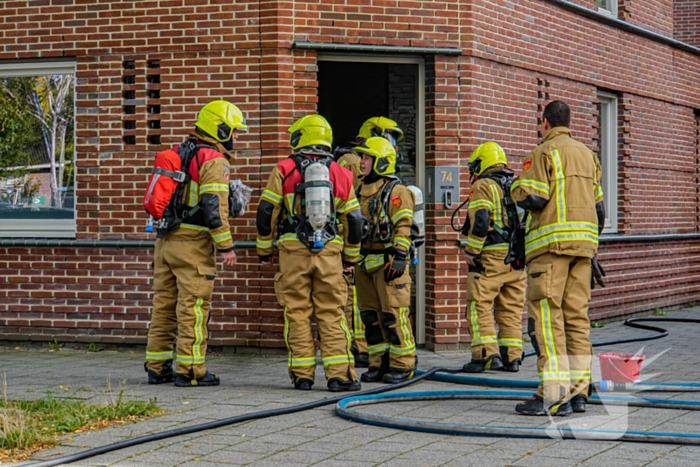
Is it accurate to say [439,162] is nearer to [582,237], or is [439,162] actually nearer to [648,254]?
[582,237]

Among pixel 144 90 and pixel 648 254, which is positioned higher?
pixel 144 90

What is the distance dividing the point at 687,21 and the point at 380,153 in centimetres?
1227

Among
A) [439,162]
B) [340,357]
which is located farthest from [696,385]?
[439,162]

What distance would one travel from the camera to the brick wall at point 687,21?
17391mm

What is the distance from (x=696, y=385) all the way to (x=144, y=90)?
20.5ft

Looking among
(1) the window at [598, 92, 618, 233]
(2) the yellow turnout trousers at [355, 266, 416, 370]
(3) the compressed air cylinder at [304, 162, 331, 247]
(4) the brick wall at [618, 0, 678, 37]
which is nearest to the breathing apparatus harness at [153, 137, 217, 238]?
(3) the compressed air cylinder at [304, 162, 331, 247]

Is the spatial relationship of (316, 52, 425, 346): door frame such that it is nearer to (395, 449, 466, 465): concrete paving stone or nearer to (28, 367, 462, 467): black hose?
(28, 367, 462, 467): black hose

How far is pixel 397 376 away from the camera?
757 centimetres

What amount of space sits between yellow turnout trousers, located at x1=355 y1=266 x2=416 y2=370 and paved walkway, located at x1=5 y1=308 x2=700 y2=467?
12.6 inches

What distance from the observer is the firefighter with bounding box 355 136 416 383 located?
756 centimetres

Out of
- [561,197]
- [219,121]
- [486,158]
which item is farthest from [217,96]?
[561,197]

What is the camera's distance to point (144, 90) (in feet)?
31.4

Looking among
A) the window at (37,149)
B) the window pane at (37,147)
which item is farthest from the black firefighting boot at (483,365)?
the window pane at (37,147)

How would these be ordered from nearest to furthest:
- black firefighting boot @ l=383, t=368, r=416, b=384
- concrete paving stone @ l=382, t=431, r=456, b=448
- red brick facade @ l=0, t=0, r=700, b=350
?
concrete paving stone @ l=382, t=431, r=456, b=448
black firefighting boot @ l=383, t=368, r=416, b=384
red brick facade @ l=0, t=0, r=700, b=350
